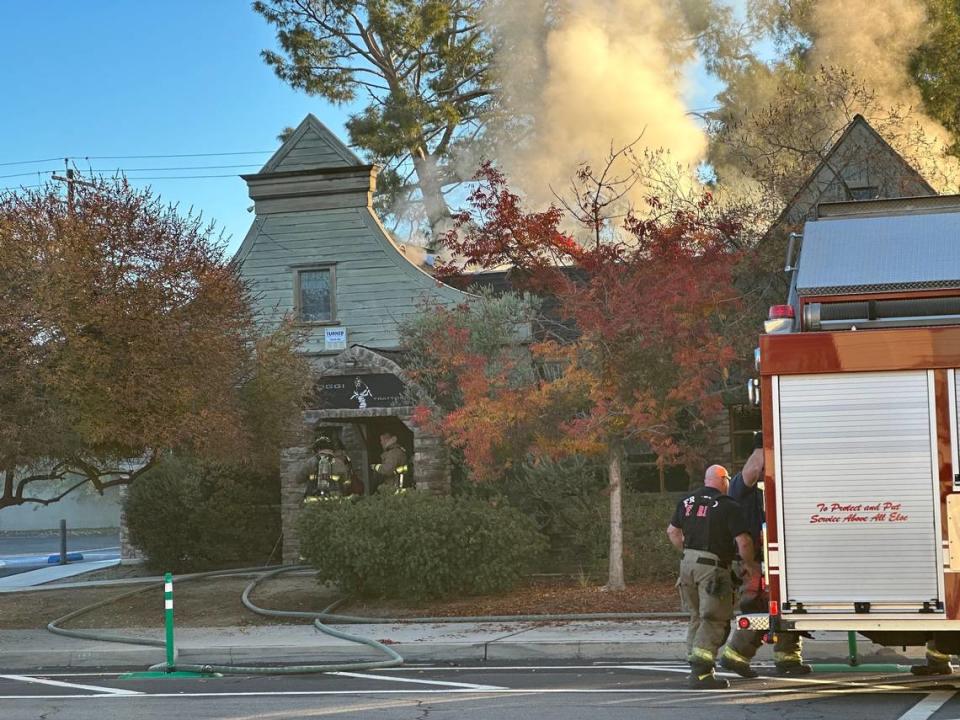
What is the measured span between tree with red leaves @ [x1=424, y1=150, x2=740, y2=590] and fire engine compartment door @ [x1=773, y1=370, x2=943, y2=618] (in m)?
6.79

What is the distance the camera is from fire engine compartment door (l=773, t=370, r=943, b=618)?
8.52 meters

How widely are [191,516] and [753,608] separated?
14.2m

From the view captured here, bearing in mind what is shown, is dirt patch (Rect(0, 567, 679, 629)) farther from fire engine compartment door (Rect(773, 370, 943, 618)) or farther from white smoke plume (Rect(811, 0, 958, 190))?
white smoke plume (Rect(811, 0, 958, 190))

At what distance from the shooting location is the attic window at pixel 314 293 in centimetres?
2595

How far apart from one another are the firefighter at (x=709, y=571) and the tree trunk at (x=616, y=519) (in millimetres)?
6363

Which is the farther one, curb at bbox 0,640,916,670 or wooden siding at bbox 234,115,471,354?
wooden siding at bbox 234,115,471,354

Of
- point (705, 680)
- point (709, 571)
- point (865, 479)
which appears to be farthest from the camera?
point (709, 571)

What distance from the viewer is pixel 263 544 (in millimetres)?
22922

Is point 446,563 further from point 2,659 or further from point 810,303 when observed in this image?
point 810,303

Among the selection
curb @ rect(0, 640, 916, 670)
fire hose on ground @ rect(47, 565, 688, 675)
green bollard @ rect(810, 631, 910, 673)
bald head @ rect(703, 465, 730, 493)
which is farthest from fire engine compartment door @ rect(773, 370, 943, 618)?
fire hose on ground @ rect(47, 565, 688, 675)

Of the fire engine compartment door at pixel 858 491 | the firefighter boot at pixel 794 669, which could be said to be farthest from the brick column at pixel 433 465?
the fire engine compartment door at pixel 858 491

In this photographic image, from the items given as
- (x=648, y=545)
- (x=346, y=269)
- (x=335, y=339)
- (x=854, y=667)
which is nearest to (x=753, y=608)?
(x=854, y=667)

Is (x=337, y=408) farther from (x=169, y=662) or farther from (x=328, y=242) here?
(x=169, y=662)

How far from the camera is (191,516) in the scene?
862 inches
